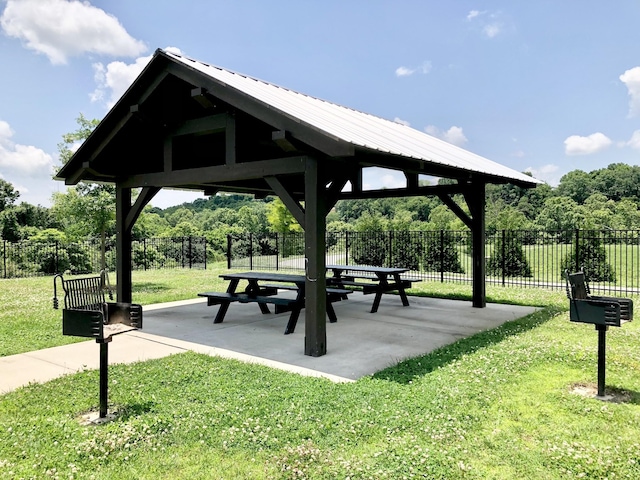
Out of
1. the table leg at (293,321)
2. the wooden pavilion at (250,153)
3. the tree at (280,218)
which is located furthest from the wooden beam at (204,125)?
the tree at (280,218)

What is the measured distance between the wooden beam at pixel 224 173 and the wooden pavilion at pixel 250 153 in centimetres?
2

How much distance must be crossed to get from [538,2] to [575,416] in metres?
13.5

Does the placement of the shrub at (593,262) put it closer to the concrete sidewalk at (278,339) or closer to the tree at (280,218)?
the concrete sidewalk at (278,339)

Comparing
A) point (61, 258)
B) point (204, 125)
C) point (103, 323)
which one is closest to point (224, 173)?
point (204, 125)

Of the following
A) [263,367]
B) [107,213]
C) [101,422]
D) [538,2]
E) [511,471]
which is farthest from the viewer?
[538,2]

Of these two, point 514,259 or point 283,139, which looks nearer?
point 283,139

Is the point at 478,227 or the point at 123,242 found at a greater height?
the point at 478,227

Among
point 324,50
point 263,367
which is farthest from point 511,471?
point 324,50

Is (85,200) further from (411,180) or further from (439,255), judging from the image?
(439,255)

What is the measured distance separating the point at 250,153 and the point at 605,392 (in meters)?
7.18

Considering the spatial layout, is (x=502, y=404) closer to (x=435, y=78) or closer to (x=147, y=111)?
(x=147, y=111)

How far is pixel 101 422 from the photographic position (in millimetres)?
3627

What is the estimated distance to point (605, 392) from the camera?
4250mm

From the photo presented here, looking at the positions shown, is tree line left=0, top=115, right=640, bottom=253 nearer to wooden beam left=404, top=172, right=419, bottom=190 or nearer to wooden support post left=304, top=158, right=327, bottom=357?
wooden beam left=404, top=172, right=419, bottom=190
